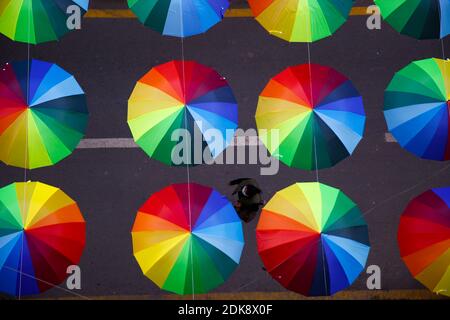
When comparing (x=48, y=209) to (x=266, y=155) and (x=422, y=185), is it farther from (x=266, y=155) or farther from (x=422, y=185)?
(x=422, y=185)

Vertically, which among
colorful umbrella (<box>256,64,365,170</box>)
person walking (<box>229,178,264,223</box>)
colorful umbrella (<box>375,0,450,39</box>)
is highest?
colorful umbrella (<box>375,0,450,39</box>)

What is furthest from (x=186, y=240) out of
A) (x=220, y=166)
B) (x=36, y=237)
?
(x=36, y=237)

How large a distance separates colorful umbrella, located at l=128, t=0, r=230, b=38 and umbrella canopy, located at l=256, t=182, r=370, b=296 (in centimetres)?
252

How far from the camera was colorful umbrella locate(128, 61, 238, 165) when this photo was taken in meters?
9.89

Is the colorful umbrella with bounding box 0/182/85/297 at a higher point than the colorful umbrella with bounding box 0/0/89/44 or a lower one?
lower

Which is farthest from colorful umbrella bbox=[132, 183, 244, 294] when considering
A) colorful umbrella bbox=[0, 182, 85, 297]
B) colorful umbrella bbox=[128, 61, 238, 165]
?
colorful umbrella bbox=[0, 182, 85, 297]

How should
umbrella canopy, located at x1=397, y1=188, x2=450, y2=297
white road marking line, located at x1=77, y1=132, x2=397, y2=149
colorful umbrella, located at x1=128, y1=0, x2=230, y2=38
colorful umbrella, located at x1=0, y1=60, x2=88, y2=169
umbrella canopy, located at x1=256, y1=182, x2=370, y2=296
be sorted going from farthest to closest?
white road marking line, located at x1=77, y1=132, x2=397, y2=149
colorful umbrella, located at x1=128, y1=0, x2=230, y2=38
colorful umbrella, located at x1=0, y1=60, x2=88, y2=169
umbrella canopy, located at x1=397, y1=188, x2=450, y2=297
umbrella canopy, located at x1=256, y1=182, x2=370, y2=296

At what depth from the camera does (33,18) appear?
1019 cm

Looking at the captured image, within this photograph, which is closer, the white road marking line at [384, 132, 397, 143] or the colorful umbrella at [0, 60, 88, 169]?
the colorful umbrella at [0, 60, 88, 169]

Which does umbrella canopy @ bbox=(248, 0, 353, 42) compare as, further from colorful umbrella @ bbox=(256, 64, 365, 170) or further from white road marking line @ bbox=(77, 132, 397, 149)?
white road marking line @ bbox=(77, 132, 397, 149)

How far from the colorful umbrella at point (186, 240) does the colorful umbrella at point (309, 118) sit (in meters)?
1.15

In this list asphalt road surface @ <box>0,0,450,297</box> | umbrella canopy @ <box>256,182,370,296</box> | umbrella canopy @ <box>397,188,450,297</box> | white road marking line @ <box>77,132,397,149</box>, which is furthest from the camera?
white road marking line @ <box>77,132,397,149</box>

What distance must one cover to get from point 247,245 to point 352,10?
3.78 metres
